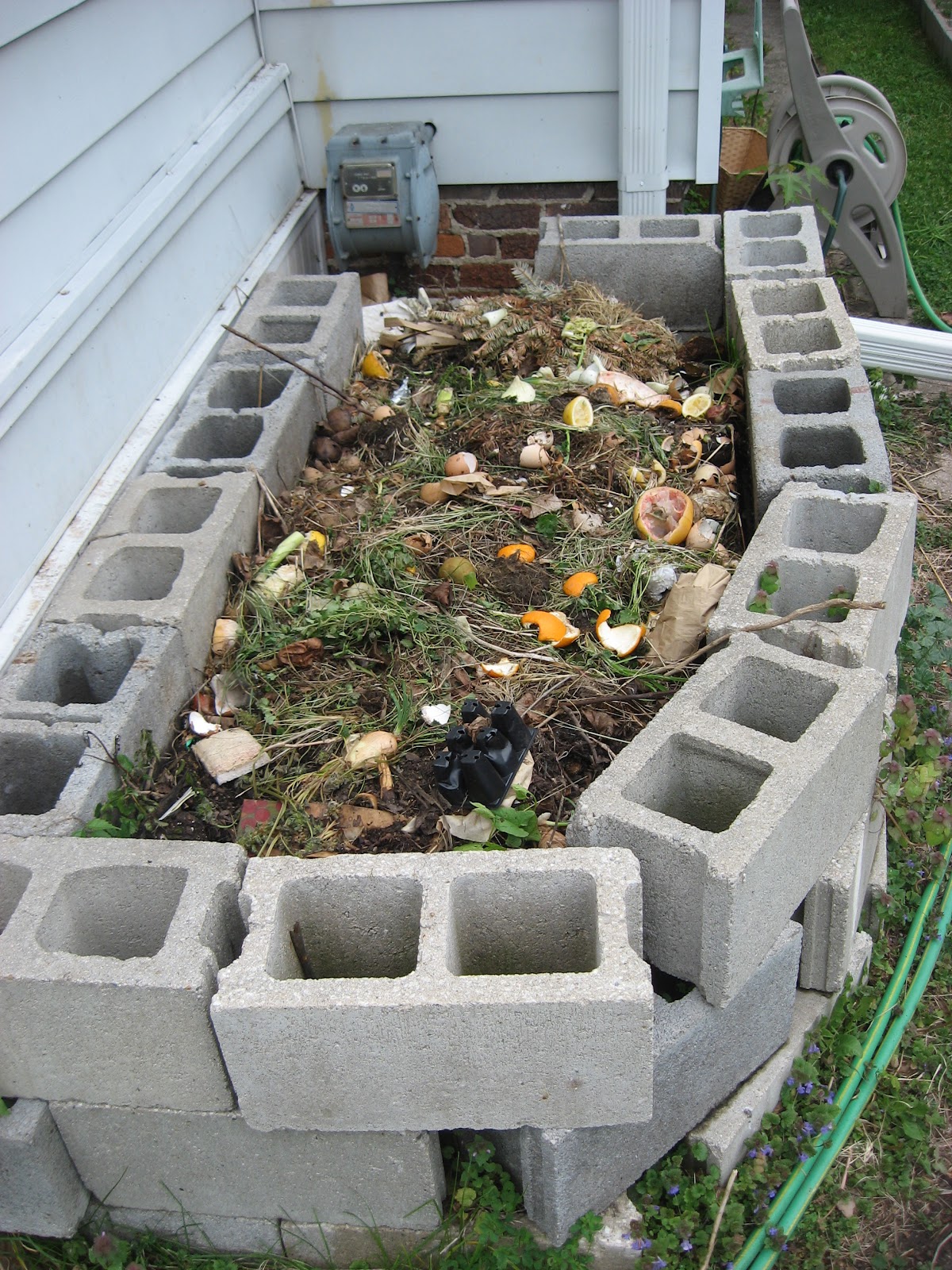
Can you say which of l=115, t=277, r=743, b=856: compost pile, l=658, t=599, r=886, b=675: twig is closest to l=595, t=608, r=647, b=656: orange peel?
l=115, t=277, r=743, b=856: compost pile

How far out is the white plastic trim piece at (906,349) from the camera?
4629 mm

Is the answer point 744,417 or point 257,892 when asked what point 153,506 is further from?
point 744,417

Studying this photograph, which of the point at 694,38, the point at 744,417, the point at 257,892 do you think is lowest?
the point at 744,417

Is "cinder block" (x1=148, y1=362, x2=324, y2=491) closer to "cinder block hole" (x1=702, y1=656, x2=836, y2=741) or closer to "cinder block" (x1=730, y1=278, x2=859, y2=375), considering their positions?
"cinder block" (x1=730, y1=278, x2=859, y2=375)

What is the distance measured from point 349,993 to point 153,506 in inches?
75.0

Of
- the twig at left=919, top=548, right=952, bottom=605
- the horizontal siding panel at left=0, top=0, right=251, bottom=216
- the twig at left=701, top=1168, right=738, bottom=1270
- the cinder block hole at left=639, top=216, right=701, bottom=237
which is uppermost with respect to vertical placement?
the horizontal siding panel at left=0, top=0, right=251, bottom=216

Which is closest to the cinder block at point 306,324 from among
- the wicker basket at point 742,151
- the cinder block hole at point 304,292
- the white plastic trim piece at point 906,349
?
the cinder block hole at point 304,292

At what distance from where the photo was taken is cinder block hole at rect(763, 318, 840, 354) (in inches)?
148

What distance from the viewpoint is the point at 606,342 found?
166 inches

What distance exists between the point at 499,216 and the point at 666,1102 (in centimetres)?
401

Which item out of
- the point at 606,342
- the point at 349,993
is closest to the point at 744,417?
the point at 606,342

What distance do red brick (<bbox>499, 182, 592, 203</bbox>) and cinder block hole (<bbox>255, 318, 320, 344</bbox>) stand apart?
1403 mm

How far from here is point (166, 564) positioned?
10.4ft

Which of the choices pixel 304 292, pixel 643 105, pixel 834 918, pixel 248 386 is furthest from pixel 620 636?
pixel 643 105
